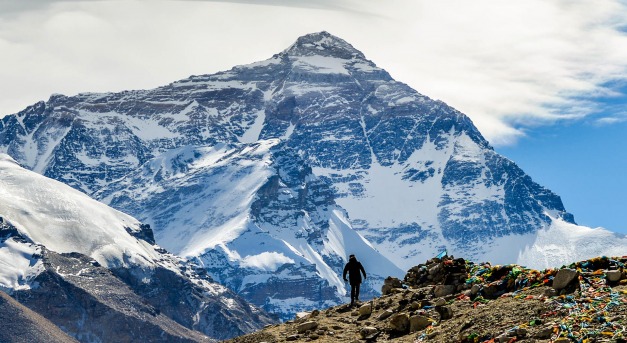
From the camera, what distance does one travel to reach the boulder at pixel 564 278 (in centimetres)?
4006

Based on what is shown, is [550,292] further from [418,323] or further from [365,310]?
[365,310]

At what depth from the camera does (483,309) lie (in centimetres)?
4112

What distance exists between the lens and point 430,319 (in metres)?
42.6

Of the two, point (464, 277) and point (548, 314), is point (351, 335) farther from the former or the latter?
point (548, 314)

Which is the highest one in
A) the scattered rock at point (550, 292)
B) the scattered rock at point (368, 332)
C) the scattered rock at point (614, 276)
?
the scattered rock at point (614, 276)

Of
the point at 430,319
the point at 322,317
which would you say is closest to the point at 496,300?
the point at 430,319

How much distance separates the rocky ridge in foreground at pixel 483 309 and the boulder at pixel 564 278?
0.03 m

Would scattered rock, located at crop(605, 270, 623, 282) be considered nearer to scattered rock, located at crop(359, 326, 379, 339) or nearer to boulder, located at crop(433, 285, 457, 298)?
scattered rock, located at crop(359, 326, 379, 339)

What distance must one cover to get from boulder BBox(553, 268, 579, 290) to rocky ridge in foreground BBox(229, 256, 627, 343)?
30 millimetres

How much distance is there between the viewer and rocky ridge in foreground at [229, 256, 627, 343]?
35.6m

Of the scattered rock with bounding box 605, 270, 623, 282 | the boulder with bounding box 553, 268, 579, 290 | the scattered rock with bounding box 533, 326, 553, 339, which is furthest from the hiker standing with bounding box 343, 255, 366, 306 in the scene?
the scattered rock with bounding box 533, 326, 553, 339

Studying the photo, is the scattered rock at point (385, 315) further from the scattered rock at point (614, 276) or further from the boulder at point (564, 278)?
the scattered rock at point (614, 276)

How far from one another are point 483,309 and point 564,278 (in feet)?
8.85

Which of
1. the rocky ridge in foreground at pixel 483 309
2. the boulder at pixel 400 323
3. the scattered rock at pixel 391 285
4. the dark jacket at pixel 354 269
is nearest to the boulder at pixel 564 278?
the rocky ridge in foreground at pixel 483 309
